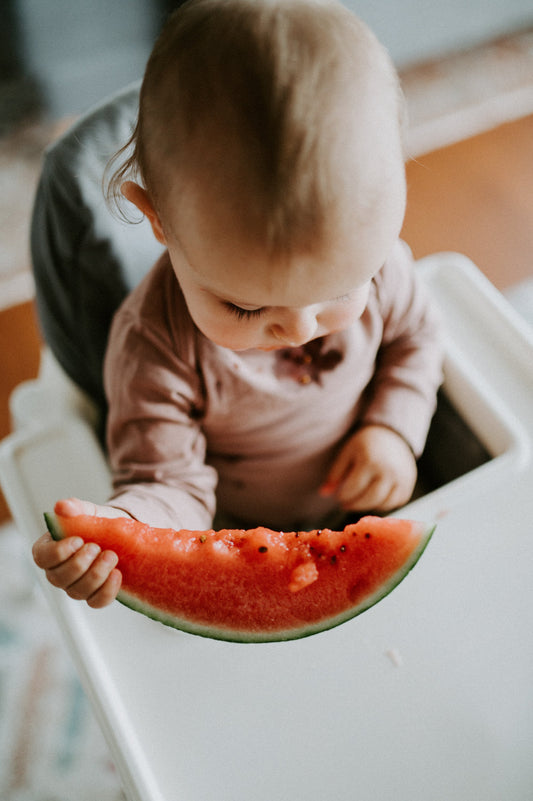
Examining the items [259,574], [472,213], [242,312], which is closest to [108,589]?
[259,574]

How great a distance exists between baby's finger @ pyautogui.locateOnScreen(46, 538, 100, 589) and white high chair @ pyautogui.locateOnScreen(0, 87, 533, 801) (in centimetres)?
11

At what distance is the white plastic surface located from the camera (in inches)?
21.6

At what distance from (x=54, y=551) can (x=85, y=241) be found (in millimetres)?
346

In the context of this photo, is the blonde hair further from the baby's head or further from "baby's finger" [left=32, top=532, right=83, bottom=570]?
"baby's finger" [left=32, top=532, right=83, bottom=570]

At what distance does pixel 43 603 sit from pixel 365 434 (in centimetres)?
70

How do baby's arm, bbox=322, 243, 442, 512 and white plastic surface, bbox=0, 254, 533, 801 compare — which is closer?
white plastic surface, bbox=0, 254, 533, 801

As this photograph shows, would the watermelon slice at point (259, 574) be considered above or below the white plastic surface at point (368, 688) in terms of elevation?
above

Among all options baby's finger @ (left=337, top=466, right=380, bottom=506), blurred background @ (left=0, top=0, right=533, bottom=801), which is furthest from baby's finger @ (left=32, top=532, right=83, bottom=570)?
blurred background @ (left=0, top=0, right=533, bottom=801)

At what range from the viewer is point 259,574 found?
0.57 meters

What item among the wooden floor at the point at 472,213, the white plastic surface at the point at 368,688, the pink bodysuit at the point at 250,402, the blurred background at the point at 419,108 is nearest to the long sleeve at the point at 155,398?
the pink bodysuit at the point at 250,402

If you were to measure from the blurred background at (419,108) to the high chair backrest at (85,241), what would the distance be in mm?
637

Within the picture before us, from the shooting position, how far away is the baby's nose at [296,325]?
1.64 ft

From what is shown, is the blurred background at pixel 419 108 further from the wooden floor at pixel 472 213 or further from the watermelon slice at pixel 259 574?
the watermelon slice at pixel 259 574

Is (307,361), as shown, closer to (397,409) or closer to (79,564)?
(397,409)
